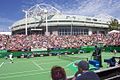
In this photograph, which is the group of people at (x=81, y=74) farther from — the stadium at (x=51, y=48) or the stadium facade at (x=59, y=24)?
the stadium facade at (x=59, y=24)

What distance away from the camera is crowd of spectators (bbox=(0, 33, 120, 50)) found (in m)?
46.6

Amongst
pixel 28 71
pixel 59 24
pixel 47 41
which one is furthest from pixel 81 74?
pixel 59 24

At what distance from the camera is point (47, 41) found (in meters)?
51.4

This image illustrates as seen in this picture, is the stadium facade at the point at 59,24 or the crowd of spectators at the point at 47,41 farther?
the stadium facade at the point at 59,24

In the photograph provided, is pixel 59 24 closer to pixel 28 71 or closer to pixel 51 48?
pixel 51 48

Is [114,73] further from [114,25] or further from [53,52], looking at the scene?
[114,25]

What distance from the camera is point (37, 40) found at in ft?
167

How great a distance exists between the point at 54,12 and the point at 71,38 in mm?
32687

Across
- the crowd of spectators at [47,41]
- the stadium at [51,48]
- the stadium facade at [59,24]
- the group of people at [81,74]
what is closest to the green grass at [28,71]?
the stadium at [51,48]

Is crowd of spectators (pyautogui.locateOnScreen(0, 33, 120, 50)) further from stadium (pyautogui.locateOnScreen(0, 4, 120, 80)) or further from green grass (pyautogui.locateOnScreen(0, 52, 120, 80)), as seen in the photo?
green grass (pyautogui.locateOnScreen(0, 52, 120, 80))

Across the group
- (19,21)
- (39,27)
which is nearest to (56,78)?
(39,27)

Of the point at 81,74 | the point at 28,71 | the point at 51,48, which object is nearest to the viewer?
the point at 81,74

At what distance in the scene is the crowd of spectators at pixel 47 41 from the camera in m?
46.6

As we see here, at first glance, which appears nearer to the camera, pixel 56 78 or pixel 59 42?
pixel 56 78
